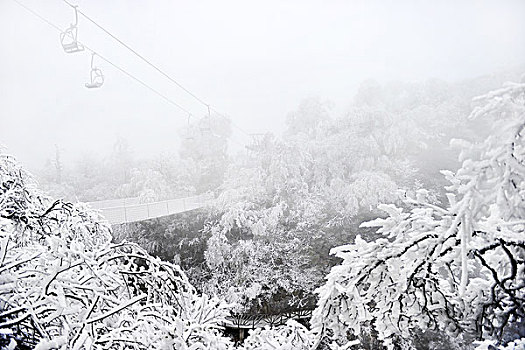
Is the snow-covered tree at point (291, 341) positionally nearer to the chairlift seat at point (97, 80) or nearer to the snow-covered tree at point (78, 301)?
the snow-covered tree at point (78, 301)

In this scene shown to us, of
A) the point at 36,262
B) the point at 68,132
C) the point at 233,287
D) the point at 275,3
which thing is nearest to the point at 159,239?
the point at 233,287

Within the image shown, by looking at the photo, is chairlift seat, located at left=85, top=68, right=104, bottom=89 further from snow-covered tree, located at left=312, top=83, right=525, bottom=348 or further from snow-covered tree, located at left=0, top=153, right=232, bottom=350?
snow-covered tree, located at left=312, top=83, right=525, bottom=348

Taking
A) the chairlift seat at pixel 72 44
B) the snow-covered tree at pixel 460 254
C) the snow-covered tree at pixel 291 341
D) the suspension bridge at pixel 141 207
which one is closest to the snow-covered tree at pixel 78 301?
the snow-covered tree at pixel 291 341

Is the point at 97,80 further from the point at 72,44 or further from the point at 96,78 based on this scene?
the point at 72,44

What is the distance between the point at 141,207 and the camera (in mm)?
7473

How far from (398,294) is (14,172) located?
2.07 m

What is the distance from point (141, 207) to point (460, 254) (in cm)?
711

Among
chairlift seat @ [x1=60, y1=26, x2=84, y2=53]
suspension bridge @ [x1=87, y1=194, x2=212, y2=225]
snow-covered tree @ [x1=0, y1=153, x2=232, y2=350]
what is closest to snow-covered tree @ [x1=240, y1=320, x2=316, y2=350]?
snow-covered tree @ [x1=0, y1=153, x2=232, y2=350]

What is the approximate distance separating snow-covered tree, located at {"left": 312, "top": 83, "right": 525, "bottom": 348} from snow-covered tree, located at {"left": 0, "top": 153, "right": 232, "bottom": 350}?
Result: 0.46 meters

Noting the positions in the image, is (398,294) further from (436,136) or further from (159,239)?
(436,136)

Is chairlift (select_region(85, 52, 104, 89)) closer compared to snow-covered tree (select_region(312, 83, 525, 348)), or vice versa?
snow-covered tree (select_region(312, 83, 525, 348))

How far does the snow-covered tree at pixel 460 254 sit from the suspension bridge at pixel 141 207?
262 inches

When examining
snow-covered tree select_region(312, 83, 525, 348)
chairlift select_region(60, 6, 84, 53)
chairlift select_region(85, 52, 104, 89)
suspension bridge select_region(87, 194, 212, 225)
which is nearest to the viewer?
snow-covered tree select_region(312, 83, 525, 348)

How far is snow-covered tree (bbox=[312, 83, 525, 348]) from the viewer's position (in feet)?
2.13
